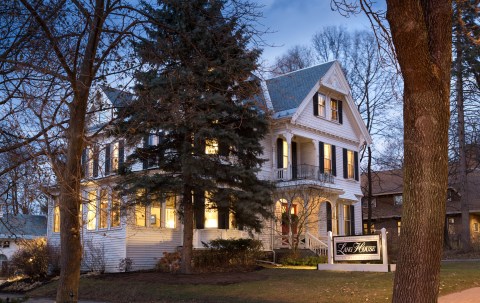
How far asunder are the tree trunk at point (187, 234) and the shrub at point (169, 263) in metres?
1.28

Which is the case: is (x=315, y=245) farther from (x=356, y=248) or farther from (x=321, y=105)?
(x=321, y=105)

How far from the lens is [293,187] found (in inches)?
1041

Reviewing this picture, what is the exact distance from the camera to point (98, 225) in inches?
1033

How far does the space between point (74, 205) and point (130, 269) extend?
48.2 ft

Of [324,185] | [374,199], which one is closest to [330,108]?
[324,185]

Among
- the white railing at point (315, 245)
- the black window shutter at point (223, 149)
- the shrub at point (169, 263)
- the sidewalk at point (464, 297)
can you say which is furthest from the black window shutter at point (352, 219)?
the sidewalk at point (464, 297)

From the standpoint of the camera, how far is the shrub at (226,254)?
22.1 meters

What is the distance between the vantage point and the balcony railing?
28.0 metres

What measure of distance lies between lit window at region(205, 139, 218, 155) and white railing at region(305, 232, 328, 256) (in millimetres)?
7518

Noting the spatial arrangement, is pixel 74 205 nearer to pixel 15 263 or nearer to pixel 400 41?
pixel 400 41

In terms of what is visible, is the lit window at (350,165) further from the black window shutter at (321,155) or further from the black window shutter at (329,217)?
the black window shutter at (329,217)

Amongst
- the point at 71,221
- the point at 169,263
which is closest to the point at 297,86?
the point at 169,263

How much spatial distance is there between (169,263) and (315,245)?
25.2 feet

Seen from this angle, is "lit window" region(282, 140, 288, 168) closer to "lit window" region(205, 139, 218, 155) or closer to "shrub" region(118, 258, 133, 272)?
"lit window" region(205, 139, 218, 155)
